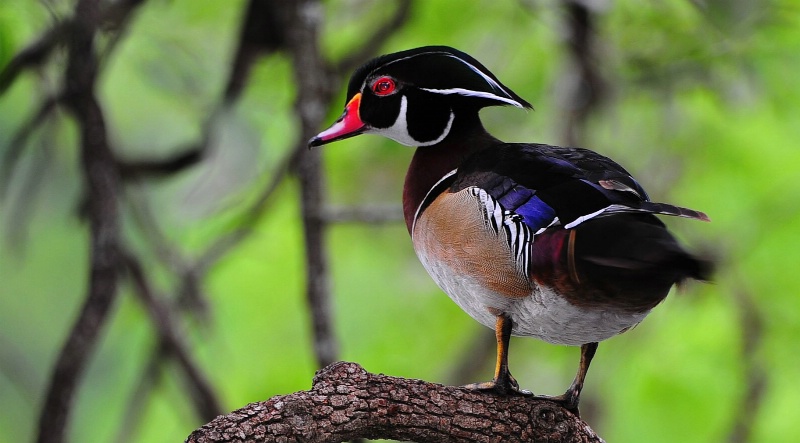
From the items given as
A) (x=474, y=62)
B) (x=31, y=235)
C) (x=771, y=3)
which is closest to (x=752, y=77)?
(x=771, y=3)

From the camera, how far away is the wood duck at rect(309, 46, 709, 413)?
1.19 m

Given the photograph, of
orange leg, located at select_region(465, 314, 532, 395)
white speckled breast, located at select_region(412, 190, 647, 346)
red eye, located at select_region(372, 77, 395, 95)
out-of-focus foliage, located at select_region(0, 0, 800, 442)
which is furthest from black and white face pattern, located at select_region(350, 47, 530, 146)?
out-of-focus foliage, located at select_region(0, 0, 800, 442)

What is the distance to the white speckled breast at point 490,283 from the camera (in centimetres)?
129

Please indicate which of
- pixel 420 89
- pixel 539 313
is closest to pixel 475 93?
pixel 420 89

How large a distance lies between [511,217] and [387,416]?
13.0 inches

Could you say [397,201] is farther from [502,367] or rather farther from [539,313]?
[539,313]

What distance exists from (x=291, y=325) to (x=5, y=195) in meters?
2.13

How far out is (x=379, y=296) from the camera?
470cm

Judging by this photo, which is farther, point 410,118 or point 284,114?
point 284,114

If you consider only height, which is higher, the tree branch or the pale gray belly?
the pale gray belly

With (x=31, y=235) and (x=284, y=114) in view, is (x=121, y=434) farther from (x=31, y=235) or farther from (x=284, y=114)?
(x=284, y=114)

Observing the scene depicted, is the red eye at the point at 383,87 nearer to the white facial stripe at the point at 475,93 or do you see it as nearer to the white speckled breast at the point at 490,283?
the white facial stripe at the point at 475,93

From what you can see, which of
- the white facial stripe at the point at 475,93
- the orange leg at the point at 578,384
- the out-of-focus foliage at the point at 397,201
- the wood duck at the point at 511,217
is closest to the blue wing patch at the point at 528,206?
the wood duck at the point at 511,217

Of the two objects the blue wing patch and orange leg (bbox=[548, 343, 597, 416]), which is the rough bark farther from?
the blue wing patch
